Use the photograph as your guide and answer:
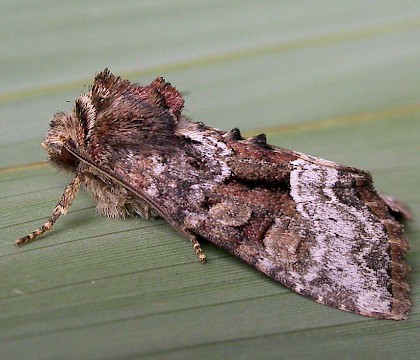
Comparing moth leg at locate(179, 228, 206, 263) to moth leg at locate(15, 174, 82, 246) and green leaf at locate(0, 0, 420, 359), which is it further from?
moth leg at locate(15, 174, 82, 246)

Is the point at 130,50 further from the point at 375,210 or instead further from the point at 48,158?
the point at 375,210

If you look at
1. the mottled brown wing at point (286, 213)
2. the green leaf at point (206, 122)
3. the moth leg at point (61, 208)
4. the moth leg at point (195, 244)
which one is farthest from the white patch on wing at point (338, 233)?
the moth leg at point (61, 208)

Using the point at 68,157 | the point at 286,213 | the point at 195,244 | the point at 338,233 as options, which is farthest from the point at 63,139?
the point at 338,233

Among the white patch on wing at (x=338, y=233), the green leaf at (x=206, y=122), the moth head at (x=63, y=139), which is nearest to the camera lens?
the green leaf at (x=206, y=122)

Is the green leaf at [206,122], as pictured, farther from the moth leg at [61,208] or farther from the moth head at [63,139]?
the moth head at [63,139]

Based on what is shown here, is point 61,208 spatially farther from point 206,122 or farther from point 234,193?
point 206,122

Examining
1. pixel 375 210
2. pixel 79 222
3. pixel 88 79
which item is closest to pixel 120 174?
pixel 79 222
